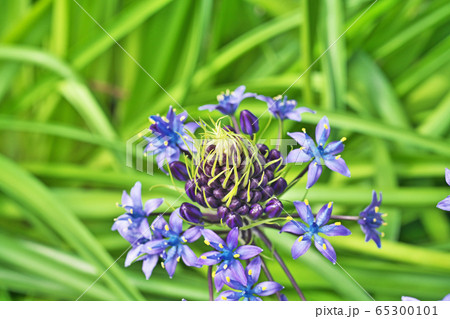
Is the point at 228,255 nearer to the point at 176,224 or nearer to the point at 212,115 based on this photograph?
the point at 176,224

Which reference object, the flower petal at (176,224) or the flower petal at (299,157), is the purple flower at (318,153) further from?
the flower petal at (176,224)

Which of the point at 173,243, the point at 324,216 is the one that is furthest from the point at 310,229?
the point at 173,243

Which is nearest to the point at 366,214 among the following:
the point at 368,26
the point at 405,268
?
the point at 405,268

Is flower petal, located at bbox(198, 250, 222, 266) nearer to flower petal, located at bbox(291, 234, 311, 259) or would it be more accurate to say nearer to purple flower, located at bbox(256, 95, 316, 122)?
flower petal, located at bbox(291, 234, 311, 259)

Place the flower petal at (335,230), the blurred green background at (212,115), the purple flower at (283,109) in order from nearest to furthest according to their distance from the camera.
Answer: the flower petal at (335,230), the purple flower at (283,109), the blurred green background at (212,115)

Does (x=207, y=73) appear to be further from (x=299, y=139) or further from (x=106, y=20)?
(x=299, y=139)

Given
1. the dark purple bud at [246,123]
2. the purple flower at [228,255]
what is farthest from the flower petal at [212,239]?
the dark purple bud at [246,123]
